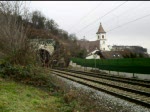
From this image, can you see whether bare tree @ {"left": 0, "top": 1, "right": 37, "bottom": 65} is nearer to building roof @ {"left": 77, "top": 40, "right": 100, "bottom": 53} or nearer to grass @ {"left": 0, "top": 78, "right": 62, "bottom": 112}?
grass @ {"left": 0, "top": 78, "right": 62, "bottom": 112}

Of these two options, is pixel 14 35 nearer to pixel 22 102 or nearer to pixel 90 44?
pixel 22 102

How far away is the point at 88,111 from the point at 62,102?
1.84 m

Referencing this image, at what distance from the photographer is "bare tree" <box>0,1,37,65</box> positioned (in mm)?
18234

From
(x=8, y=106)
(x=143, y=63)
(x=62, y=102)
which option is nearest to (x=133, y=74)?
(x=143, y=63)

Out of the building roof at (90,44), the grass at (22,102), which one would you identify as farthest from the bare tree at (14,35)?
the building roof at (90,44)

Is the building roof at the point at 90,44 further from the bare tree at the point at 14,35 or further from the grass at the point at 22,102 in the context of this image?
the grass at the point at 22,102

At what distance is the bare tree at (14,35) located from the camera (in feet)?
59.8

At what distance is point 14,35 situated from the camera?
66.4ft

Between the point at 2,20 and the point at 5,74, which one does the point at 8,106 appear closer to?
the point at 5,74

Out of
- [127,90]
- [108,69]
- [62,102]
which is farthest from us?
[108,69]

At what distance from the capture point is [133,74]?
34.4 m

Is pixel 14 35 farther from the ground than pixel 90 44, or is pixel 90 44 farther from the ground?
pixel 90 44

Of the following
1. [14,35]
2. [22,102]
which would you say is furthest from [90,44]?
[22,102]

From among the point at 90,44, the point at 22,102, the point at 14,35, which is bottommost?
the point at 22,102
